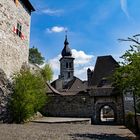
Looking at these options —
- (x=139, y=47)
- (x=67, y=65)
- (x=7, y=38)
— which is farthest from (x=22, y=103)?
(x=67, y=65)

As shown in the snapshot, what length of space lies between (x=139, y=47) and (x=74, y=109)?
1091cm

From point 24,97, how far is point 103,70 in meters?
12.7

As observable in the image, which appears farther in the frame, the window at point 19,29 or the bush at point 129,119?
the window at point 19,29

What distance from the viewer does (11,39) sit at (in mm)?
17156

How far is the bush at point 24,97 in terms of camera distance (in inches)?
599

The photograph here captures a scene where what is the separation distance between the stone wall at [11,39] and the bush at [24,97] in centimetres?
133

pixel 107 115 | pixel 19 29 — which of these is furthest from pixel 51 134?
pixel 107 115

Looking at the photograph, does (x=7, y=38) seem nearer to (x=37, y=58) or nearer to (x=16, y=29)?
A: (x=16, y=29)

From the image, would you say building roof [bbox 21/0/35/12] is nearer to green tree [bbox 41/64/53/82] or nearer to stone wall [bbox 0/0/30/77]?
stone wall [bbox 0/0/30/77]

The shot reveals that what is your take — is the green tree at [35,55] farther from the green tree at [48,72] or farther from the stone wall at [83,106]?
the stone wall at [83,106]

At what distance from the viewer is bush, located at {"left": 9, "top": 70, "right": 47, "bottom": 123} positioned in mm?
15227

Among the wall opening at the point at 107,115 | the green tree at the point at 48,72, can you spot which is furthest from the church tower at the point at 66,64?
the wall opening at the point at 107,115

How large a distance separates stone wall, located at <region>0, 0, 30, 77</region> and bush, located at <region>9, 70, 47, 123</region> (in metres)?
1.33

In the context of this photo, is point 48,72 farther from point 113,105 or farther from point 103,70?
point 113,105
